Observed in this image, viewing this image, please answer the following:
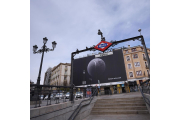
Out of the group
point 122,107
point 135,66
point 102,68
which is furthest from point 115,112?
point 102,68

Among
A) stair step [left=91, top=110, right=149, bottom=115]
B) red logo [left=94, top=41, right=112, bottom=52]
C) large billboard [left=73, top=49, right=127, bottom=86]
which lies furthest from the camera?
large billboard [left=73, top=49, right=127, bottom=86]

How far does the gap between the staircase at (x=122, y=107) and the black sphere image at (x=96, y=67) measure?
2450 cm

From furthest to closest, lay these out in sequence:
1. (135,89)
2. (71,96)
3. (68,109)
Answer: (135,89), (71,96), (68,109)

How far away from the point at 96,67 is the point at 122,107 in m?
26.2

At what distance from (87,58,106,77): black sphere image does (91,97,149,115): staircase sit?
964 inches

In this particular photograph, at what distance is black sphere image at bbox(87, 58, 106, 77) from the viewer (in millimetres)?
31688

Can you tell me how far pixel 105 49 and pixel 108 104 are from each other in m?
3.92

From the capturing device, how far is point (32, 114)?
2.70 meters

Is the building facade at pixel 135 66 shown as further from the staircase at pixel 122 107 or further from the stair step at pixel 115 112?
the stair step at pixel 115 112

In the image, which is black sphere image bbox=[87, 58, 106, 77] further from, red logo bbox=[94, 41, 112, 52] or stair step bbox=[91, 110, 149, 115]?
red logo bbox=[94, 41, 112, 52]

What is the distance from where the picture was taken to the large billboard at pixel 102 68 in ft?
95.7

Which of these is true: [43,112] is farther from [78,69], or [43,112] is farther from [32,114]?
[78,69]

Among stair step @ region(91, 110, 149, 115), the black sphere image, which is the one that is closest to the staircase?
stair step @ region(91, 110, 149, 115)
